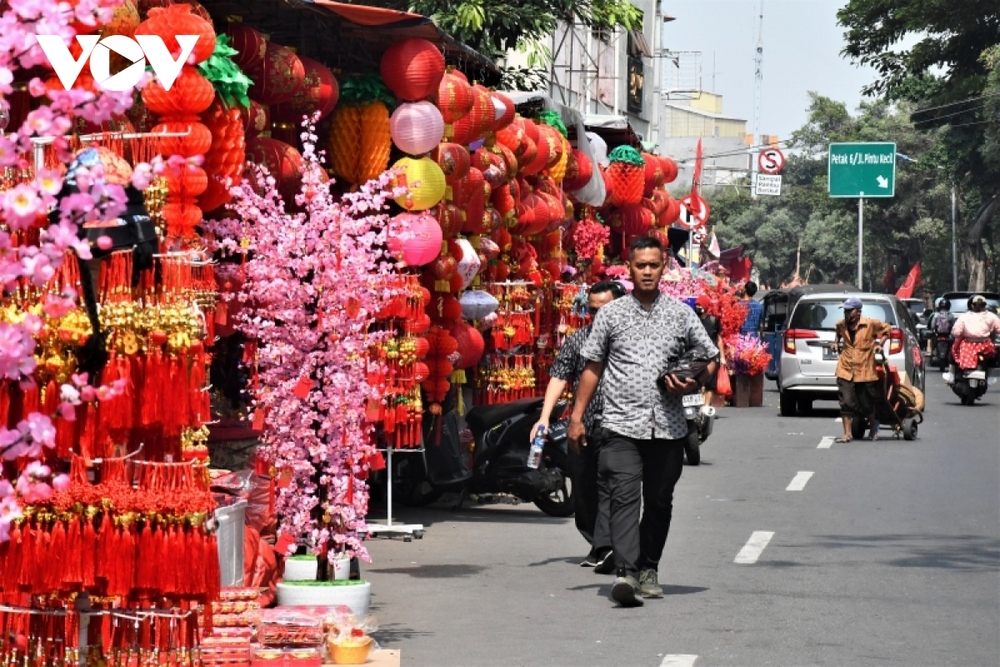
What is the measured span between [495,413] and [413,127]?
121 inches

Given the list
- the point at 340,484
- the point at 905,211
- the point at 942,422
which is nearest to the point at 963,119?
the point at 905,211

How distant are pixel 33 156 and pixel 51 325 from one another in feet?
1.98

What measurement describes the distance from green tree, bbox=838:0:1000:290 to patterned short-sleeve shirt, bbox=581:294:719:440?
41.1 meters

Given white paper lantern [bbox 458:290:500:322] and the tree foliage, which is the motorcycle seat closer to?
white paper lantern [bbox 458:290:500:322]

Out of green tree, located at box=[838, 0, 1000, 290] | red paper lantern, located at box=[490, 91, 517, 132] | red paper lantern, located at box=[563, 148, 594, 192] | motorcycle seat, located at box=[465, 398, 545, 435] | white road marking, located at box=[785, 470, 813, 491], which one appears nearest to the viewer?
red paper lantern, located at box=[490, 91, 517, 132]

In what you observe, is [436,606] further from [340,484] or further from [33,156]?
[33,156]

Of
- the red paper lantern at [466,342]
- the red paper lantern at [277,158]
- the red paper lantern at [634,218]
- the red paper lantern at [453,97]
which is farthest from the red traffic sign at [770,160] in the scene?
the red paper lantern at [277,158]

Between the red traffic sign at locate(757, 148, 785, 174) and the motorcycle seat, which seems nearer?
the motorcycle seat

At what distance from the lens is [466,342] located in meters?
13.8

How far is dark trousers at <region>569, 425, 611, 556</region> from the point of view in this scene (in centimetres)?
1072

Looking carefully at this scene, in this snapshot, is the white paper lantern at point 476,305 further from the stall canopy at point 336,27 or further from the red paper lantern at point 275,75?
the red paper lantern at point 275,75

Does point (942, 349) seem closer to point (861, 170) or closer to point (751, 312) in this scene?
point (861, 170)

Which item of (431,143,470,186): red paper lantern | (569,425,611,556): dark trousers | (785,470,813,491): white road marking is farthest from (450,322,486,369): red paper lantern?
(785,470,813,491): white road marking

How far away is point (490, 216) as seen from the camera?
14.4 meters
